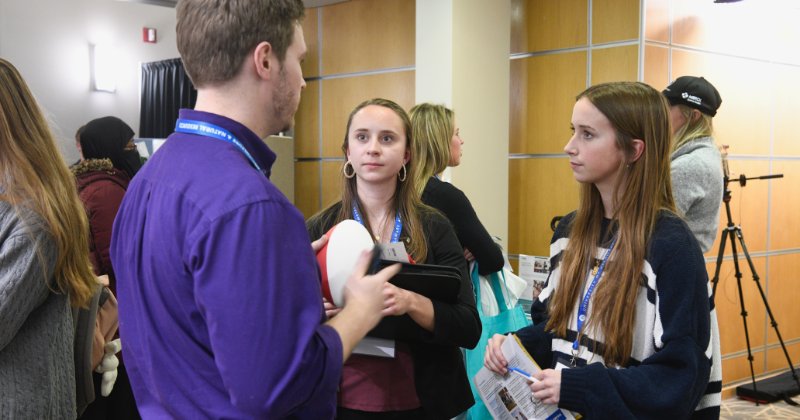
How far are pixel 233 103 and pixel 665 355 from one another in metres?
1.04

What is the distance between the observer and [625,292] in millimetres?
1609

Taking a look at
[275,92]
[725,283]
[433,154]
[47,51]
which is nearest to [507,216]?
[725,283]

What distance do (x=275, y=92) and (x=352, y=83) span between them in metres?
4.81

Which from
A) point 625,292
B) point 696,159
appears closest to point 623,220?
point 625,292

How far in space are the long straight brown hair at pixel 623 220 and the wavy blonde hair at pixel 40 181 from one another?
122 centimetres

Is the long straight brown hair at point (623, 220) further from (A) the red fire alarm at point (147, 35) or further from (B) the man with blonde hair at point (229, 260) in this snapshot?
(A) the red fire alarm at point (147, 35)

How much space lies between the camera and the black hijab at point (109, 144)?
136 inches

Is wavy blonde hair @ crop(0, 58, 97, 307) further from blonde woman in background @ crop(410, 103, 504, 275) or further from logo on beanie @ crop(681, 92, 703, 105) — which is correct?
Answer: logo on beanie @ crop(681, 92, 703, 105)

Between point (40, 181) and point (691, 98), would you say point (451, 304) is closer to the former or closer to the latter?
point (40, 181)

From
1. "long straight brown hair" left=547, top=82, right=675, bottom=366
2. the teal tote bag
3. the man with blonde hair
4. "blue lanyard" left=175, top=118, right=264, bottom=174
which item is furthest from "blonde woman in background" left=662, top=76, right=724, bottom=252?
"blue lanyard" left=175, top=118, right=264, bottom=174

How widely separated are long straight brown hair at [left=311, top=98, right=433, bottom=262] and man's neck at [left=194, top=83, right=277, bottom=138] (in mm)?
886

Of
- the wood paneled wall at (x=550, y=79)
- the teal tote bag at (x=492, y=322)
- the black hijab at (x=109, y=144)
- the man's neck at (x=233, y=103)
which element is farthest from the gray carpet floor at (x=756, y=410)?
the man's neck at (x=233, y=103)

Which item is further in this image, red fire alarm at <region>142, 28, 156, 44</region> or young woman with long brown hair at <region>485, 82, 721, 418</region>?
red fire alarm at <region>142, 28, 156, 44</region>

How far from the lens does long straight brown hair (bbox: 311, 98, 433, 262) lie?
1949mm
